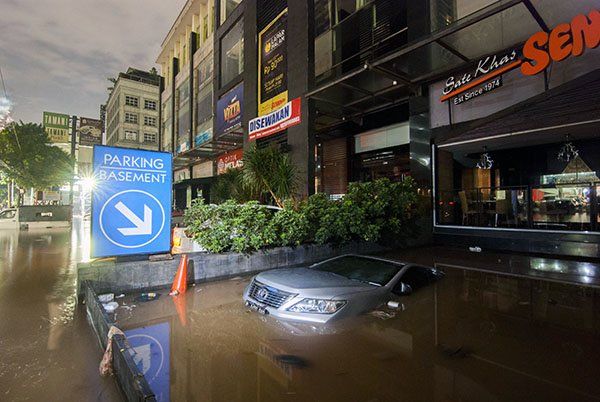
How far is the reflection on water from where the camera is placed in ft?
9.35

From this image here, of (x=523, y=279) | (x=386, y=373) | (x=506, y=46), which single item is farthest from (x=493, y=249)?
(x=386, y=373)

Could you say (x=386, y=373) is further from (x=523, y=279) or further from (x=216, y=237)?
(x=523, y=279)

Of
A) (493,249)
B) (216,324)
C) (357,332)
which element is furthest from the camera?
(493,249)

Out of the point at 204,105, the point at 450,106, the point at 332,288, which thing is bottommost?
the point at 332,288

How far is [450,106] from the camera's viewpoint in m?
12.2

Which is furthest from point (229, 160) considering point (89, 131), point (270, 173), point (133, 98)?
point (89, 131)

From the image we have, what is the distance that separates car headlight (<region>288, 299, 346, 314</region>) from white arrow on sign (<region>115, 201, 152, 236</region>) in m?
3.70

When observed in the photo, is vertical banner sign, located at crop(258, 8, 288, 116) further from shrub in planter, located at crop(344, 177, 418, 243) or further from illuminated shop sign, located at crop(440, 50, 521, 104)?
illuminated shop sign, located at crop(440, 50, 521, 104)

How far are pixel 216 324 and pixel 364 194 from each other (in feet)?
23.2

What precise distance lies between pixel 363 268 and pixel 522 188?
26.4ft

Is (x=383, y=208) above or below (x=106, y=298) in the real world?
above

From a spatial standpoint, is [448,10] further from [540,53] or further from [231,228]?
[231,228]

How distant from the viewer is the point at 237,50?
2245cm

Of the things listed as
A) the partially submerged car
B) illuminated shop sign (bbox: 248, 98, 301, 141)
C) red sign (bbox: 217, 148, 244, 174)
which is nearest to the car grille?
the partially submerged car
